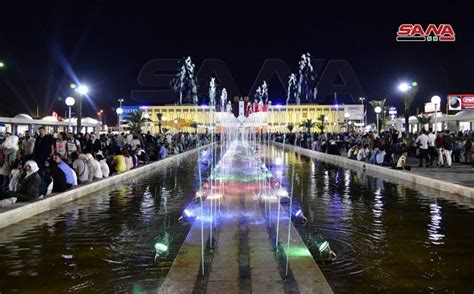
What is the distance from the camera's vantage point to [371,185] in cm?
1503

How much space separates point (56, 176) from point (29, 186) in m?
1.55

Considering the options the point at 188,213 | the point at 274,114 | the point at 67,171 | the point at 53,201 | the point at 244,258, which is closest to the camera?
the point at 244,258

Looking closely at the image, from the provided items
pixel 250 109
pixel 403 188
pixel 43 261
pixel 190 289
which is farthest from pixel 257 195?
pixel 250 109

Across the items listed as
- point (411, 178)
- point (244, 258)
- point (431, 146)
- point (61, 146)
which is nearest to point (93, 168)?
point (61, 146)

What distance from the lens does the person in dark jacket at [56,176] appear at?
37.4ft

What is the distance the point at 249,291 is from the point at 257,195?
6.70 meters

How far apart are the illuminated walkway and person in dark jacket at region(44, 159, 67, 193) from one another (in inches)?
141

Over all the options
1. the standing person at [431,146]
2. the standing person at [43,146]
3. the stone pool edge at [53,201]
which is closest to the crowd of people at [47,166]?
the standing person at [43,146]

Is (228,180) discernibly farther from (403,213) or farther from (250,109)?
(250,109)

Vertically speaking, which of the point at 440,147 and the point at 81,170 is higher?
the point at 440,147

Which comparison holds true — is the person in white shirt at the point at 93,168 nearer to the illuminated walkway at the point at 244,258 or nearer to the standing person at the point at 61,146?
the standing person at the point at 61,146

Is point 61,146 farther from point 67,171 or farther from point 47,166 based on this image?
point 47,166

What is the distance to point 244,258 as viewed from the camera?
6398 mm

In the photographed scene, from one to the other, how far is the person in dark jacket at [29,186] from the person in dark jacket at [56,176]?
50.4 inches
